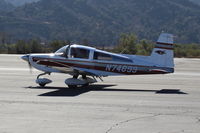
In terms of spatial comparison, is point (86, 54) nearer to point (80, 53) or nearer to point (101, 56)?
point (80, 53)

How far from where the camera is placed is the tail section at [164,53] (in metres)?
16.2

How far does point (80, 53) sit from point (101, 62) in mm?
1012

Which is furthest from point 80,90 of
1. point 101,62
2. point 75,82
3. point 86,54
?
point 86,54

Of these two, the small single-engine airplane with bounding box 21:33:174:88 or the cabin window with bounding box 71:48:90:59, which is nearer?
the small single-engine airplane with bounding box 21:33:174:88

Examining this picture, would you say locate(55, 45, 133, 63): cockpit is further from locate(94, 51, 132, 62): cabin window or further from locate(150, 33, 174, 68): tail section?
locate(150, 33, 174, 68): tail section

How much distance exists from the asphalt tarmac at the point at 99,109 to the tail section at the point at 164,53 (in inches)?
43.3

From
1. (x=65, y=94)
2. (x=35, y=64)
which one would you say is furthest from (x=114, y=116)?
(x=35, y=64)

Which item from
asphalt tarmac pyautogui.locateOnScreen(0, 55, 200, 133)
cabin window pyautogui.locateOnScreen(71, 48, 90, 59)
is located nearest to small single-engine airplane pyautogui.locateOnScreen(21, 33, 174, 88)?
cabin window pyautogui.locateOnScreen(71, 48, 90, 59)

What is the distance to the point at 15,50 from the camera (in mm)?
63062

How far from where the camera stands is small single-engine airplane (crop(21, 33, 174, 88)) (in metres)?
16.3

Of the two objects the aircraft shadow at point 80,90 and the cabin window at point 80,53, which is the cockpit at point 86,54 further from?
the aircraft shadow at point 80,90

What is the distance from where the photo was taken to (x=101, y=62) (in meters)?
16.9

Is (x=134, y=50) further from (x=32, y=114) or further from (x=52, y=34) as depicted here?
(x=52, y=34)

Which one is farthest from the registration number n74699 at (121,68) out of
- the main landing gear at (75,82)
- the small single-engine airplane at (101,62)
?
the main landing gear at (75,82)
